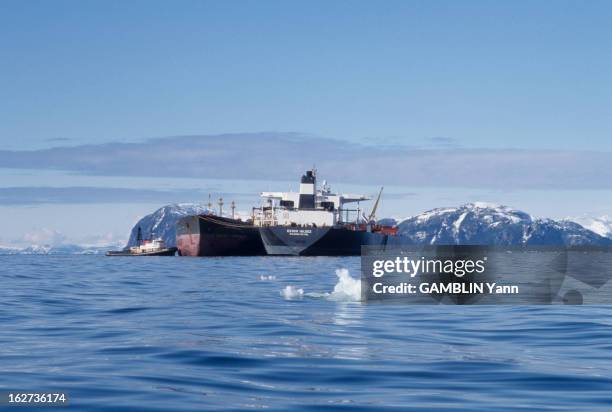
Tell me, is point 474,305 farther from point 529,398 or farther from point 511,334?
point 529,398

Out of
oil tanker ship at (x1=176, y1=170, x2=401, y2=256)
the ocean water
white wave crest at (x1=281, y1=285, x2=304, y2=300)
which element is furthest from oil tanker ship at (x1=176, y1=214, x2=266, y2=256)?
the ocean water

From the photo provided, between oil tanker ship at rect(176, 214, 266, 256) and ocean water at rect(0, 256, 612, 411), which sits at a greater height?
oil tanker ship at rect(176, 214, 266, 256)

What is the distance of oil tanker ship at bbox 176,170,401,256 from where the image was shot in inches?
4564

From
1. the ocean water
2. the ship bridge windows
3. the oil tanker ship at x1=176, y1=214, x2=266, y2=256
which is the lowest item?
the ocean water

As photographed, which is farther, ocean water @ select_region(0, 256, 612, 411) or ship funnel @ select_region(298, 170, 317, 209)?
ship funnel @ select_region(298, 170, 317, 209)

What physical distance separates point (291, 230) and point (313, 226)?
6601 millimetres

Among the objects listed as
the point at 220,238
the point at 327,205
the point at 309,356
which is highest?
the point at 327,205

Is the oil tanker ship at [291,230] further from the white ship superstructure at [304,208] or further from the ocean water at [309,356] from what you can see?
the ocean water at [309,356]

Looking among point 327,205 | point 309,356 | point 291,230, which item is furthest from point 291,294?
point 327,205

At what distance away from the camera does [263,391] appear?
11695mm

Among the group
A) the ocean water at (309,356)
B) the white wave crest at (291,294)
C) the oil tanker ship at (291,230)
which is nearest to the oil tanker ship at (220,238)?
the oil tanker ship at (291,230)

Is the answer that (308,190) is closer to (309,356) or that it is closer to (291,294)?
(291,294)

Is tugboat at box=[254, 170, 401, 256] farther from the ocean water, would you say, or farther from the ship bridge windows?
the ocean water

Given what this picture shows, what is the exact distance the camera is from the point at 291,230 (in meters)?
116
